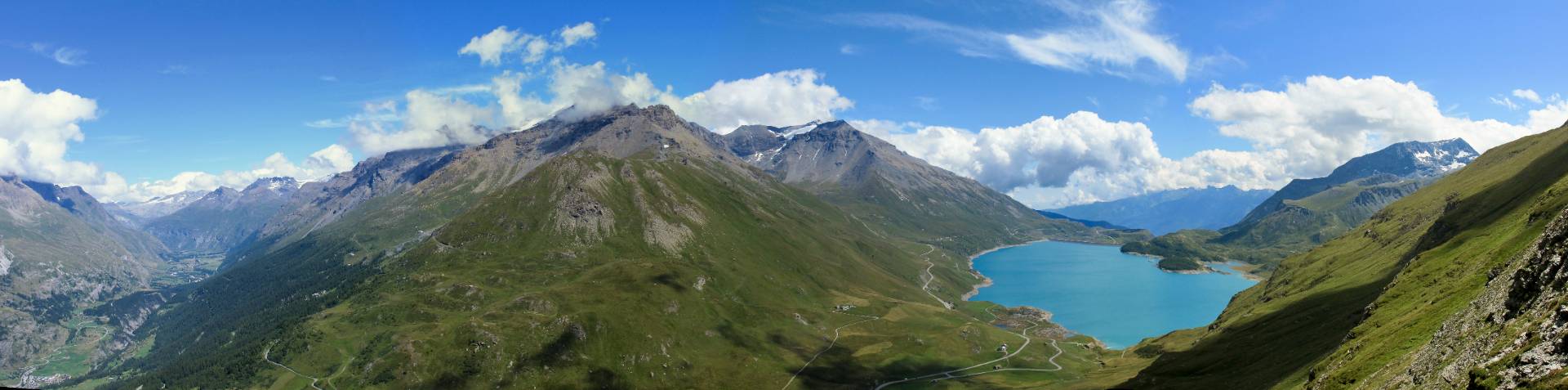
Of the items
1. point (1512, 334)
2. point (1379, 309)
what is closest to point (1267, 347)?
point (1379, 309)

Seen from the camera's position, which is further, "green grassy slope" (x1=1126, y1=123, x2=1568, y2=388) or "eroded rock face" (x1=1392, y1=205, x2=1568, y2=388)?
"green grassy slope" (x1=1126, y1=123, x2=1568, y2=388)

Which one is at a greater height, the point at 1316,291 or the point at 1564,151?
the point at 1564,151

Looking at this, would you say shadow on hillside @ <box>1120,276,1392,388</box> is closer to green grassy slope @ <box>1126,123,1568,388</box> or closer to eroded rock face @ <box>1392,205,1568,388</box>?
green grassy slope @ <box>1126,123,1568,388</box>

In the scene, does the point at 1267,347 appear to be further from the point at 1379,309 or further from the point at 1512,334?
the point at 1512,334

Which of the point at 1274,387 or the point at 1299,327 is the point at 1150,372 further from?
the point at 1274,387

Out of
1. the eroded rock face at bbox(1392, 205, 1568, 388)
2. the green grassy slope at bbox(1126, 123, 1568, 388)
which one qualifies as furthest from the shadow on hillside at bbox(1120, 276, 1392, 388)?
the eroded rock face at bbox(1392, 205, 1568, 388)

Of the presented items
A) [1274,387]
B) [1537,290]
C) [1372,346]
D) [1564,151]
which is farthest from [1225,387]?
[1564,151]
